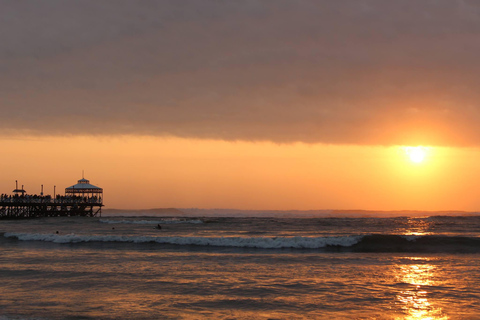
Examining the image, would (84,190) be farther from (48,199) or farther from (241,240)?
(241,240)

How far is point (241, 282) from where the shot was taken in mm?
14398

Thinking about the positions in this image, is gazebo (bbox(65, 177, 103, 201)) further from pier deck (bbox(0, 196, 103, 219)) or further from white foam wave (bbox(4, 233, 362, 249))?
white foam wave (bbox(4, 233, 362, 249))

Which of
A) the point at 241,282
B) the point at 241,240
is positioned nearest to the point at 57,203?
the point at 241,240

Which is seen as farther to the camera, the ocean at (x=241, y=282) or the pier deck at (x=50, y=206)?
the pier deck at (x=50, y=206)

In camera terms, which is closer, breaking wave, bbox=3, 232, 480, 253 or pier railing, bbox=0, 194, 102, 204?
breaking wave, bbox=3, 232, 480, 253

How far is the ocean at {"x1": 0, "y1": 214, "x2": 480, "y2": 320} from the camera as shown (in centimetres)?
1073

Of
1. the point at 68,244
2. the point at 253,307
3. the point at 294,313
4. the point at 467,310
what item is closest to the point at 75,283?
the point at 253,307

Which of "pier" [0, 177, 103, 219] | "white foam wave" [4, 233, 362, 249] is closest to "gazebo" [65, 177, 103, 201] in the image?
"pier" [0, 177, 103, 219]

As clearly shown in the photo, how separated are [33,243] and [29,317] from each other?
1976 cm

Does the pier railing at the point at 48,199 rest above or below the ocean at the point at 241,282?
above

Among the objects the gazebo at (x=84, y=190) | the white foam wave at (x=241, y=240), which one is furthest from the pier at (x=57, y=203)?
the white foam wave at (x=241, y=240)

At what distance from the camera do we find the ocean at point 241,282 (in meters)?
10.7

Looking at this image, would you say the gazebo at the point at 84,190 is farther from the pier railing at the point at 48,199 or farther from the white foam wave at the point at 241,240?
the white foam wave at the point at 241,240

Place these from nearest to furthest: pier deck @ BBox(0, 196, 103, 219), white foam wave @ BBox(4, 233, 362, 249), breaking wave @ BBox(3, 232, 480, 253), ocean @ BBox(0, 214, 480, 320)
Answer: ocean @ BBox(0, 214, 480, 320) < breaking wave @ BBox(3, 232, 480, 253) < white foam wave @ BBox(4, 233, 362, 249) < pier deck @ BBox(0, 196, 103, 219)
